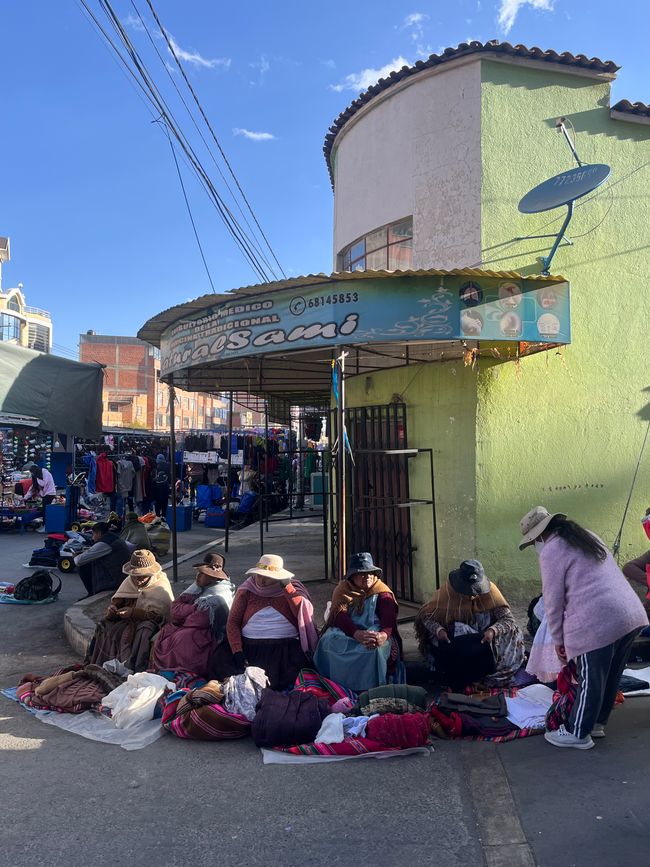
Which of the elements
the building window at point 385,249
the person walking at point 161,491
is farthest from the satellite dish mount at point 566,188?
the person walking at point 161,491

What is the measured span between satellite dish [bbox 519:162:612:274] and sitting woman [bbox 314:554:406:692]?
3825 mm

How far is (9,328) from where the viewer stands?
218 feet

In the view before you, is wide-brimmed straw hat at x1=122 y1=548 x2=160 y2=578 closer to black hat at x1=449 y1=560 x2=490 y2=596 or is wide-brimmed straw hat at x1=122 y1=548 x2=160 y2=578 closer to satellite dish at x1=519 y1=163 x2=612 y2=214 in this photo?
black hat at x1=449 y1=560 x2=490 y2=596

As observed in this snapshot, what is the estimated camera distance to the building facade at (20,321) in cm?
6606

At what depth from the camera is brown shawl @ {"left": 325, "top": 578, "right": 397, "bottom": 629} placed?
17.3 feet

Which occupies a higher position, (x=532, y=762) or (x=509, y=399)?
(x=509, y=399)

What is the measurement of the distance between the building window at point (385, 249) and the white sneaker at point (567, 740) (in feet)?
18.0

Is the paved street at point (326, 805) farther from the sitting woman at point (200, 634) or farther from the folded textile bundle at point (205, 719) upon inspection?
the sitting woman at point (200, 634)

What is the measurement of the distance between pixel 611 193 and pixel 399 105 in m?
2.79

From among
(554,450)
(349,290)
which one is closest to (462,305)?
(349,290)

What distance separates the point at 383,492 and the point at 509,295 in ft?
9.86

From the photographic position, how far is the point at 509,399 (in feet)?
23.8

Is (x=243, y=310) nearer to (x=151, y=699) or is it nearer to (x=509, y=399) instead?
(x=509, y=399)

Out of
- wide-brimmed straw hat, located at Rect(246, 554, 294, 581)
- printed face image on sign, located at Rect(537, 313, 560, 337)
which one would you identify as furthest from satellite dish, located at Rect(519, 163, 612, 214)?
wide-brimmed straw hat, located at Rect(246, 554, 294, 581)
